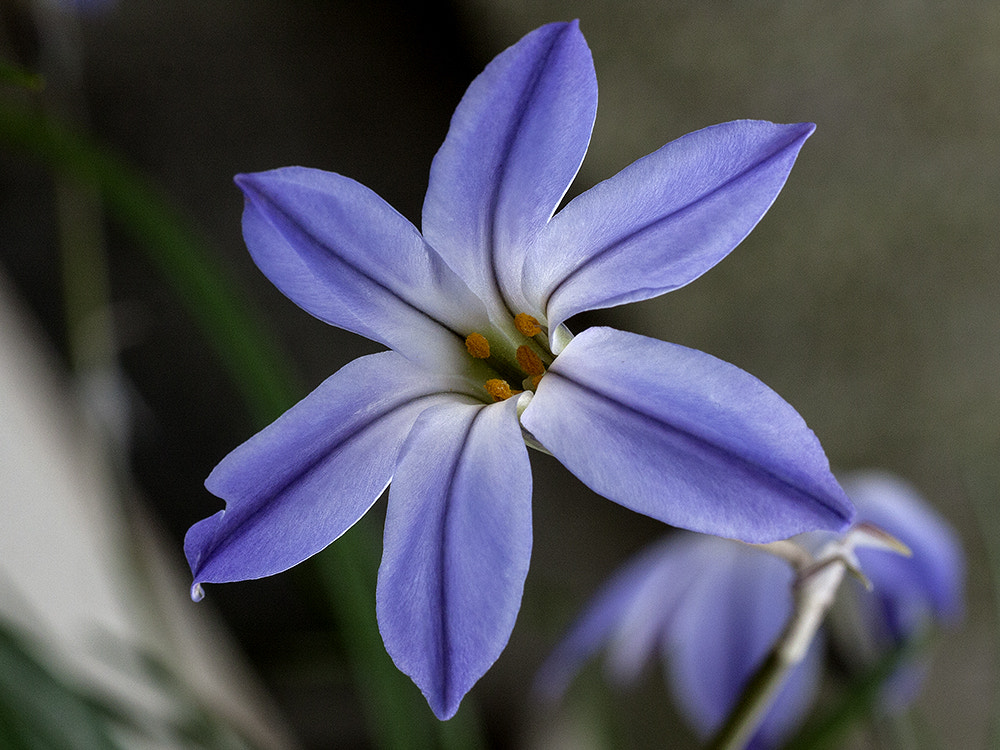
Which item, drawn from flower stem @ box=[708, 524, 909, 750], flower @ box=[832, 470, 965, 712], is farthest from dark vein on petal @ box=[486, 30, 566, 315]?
flower @ box=[832, 470, 965, 712]

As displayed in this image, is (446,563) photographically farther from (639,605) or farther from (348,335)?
(348,335)

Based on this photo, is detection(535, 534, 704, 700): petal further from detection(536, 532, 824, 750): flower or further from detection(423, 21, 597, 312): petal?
detection(423, 21, 597, 312): petal

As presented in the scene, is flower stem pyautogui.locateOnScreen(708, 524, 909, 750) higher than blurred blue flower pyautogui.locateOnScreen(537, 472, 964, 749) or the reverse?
higher

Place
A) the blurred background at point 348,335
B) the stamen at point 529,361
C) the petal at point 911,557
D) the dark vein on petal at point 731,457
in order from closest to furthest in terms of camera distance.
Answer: the dark vein on petal at point 731,457
the stamen at point 529,361
the petal at point 911,557
the blurred background at point 348,335

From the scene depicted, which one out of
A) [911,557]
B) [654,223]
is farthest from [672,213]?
[911,557]

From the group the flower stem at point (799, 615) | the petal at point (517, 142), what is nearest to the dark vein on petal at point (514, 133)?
the petal at point (517, 142)

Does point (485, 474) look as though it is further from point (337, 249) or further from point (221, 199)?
point (221, 199)

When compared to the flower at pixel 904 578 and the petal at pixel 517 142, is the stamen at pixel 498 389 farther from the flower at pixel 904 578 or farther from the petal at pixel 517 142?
the flower at pixel 904 578
